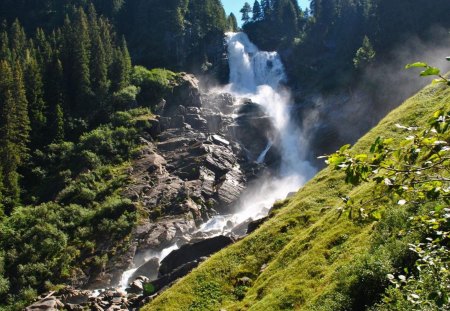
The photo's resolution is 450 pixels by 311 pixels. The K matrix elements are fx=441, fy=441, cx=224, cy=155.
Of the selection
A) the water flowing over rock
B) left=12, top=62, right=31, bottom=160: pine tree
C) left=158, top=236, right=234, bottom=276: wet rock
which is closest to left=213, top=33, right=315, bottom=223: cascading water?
the water flowing over rock

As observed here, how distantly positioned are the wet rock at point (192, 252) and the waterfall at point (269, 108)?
689 inches

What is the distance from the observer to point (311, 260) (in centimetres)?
2086

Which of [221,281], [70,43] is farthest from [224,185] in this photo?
[70,43]

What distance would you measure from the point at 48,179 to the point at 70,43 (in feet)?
106

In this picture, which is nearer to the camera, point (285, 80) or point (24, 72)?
point (24, 72)

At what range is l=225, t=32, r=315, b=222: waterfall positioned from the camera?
216 feet

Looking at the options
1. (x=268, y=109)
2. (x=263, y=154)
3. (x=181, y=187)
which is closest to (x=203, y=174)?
(x=181, y=187)

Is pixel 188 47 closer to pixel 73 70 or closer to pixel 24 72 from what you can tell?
pixel 73 70

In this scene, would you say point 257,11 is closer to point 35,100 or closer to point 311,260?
point 35,100

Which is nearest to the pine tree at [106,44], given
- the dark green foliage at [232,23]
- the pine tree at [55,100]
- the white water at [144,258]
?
the pine tree at [55,100]

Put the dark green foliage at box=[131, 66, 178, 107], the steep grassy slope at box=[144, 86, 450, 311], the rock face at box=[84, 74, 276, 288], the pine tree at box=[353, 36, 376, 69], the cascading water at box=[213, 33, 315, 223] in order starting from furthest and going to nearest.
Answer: the dark green foliage at box=[131, 66, 178, 107] → the pine tree at box=[353, 36, 376, 69] → the cascading water at box=[213, 33, 315, 223] → the rock face at box=[84, 74, 276, 288] → the steep grassy slope at box=[144, 86, 450, 311]

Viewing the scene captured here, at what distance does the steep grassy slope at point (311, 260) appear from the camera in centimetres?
1496

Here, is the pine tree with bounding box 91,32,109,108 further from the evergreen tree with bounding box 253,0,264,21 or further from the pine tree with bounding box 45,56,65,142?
the evergreen tree with bounding box 253,0,264,21

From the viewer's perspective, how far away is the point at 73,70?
80062 mm
